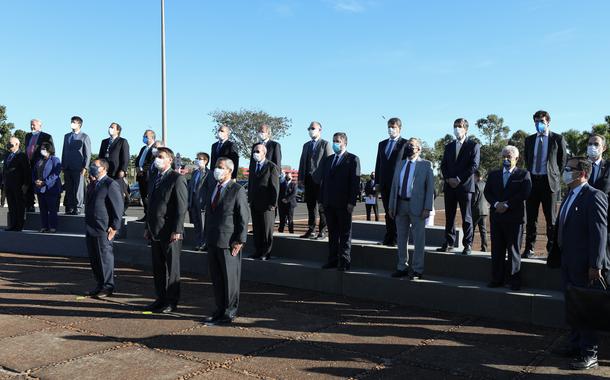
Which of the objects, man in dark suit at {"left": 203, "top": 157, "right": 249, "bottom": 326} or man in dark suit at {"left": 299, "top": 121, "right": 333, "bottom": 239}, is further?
man in dark suit at {"left": 299, "top": 121, "right": 333, "bottom": 239}

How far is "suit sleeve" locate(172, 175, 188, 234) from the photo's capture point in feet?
20.7

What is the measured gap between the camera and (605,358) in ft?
15.9

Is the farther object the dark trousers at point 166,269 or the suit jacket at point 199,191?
the suit jacket at point 199,191

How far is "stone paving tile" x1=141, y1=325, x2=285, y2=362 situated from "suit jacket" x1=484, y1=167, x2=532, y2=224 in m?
3.11

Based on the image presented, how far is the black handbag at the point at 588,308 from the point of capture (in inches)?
162

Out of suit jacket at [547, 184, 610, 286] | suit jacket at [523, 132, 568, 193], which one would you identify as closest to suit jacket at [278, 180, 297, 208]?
suit jacket at [523, 132, 568, 193]

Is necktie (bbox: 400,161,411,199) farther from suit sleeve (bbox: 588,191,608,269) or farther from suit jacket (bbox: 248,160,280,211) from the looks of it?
suit sleeve (bbox: 588,191,608,269)

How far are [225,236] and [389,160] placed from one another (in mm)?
3109

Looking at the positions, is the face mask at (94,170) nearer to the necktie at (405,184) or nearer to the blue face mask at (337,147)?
the blue face mask at (337,147)

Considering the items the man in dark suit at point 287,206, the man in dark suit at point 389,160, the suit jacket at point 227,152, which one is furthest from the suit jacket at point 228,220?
the man in dark suit at point 287,206

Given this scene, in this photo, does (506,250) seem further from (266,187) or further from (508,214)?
(266,187)

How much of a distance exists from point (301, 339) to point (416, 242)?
2.26m

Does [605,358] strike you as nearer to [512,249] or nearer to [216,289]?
[512,249]

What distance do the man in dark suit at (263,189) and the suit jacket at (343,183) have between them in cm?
91
